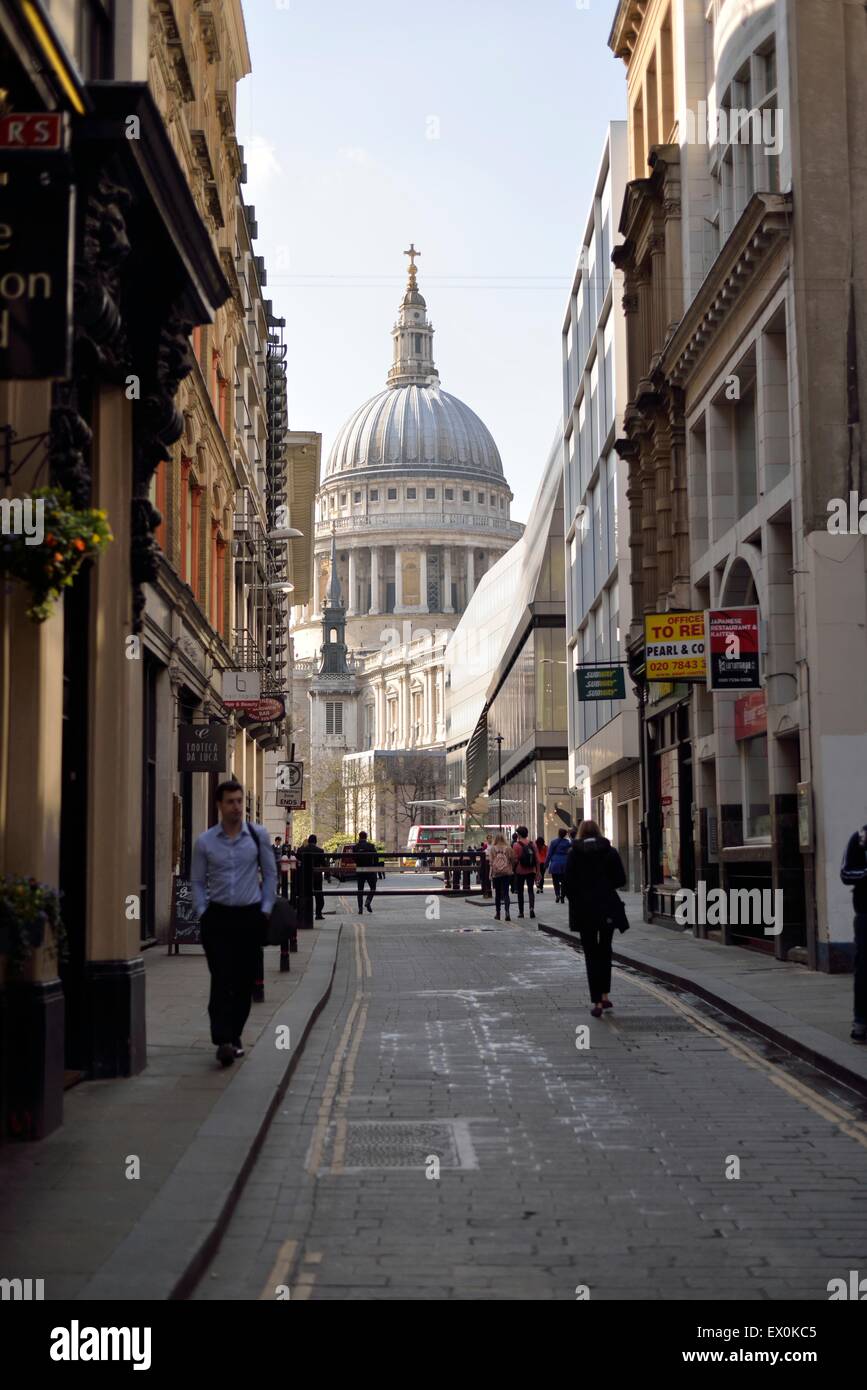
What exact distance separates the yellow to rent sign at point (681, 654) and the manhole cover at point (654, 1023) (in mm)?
10468

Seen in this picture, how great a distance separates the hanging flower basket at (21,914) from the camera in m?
7.99

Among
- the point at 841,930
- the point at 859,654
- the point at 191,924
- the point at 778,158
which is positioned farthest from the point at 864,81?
the point at 191,924

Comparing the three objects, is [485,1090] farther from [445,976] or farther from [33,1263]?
[445,976]

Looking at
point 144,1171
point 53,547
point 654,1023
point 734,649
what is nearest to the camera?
point 53,547

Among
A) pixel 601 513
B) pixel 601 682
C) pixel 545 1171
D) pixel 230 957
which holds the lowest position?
pixel 545 1171

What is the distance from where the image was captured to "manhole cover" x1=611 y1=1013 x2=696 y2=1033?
14.8 meters

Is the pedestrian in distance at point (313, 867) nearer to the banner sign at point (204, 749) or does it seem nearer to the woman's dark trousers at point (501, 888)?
the woman's dark trousers at point (501, 888)

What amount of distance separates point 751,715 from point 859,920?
1175 centimetres

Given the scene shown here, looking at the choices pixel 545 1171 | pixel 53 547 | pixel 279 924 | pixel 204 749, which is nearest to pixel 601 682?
pixel 204 749

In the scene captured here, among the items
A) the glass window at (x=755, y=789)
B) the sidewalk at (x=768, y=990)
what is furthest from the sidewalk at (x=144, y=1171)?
the glass window at (x=755, y=789)

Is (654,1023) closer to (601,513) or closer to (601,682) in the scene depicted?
(601,682)

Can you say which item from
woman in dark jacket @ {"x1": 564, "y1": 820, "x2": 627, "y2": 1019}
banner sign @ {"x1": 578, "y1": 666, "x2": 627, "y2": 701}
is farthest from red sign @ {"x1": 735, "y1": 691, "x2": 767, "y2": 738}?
banner sign @ {"x1": 578, "y1": 666, "x2": 627, "y2": 701}

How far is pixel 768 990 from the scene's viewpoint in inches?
685

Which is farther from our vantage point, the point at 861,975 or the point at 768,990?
the point at 768,990
